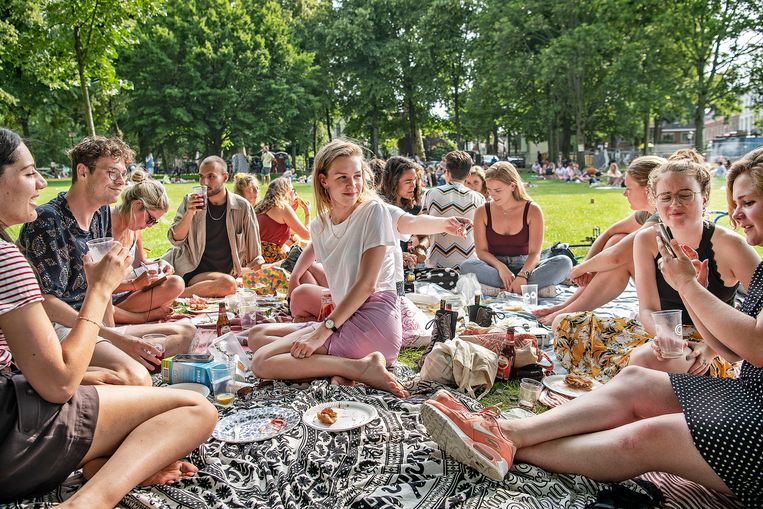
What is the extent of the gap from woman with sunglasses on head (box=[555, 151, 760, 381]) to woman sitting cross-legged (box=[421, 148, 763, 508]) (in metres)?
0.56

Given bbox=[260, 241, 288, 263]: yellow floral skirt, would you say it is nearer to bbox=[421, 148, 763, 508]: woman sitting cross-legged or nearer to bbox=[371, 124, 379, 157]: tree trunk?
bbox=[421, 148, 763, 508]: woman sitting cross-legged

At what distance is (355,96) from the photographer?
42562mm

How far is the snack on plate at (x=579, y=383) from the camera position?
3.84 meters

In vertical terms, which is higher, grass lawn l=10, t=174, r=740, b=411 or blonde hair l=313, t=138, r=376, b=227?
blonde hair l=313, t=138, r=376, b=227

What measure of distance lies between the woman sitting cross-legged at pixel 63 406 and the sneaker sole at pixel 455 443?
1149mm

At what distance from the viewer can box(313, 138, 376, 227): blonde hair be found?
4.01m

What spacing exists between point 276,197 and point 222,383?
4.04 m

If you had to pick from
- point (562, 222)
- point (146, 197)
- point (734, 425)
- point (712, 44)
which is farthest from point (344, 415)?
point (712, 44)

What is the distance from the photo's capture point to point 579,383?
3840mm

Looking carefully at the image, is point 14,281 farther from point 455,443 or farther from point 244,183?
point 244,183

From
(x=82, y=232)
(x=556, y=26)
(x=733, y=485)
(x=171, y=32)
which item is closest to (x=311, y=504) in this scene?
(x=733, y=485)

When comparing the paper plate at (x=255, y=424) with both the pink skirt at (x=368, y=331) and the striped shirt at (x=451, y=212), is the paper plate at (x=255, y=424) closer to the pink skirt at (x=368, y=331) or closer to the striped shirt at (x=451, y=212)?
the pink skirt at (x=368, y=331)

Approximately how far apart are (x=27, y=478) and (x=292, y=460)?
1.20 metres

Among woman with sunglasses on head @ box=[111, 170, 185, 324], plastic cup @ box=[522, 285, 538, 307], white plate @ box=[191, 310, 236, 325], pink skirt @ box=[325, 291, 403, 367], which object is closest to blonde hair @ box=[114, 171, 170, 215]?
woman with sunglasses on head @ box=[111, 170, 185, 324]
